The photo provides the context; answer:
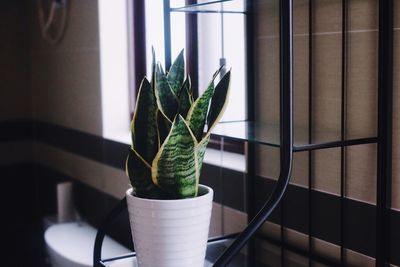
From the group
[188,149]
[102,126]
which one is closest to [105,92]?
[102,126]

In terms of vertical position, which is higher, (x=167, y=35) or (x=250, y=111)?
(x=167, y=35)

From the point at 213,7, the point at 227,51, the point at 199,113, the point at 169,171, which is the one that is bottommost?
the point at 169,171

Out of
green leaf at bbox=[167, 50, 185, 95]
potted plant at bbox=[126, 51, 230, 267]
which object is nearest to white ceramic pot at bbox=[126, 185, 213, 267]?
potted plant at bbox=[126, 51, 230, 267]

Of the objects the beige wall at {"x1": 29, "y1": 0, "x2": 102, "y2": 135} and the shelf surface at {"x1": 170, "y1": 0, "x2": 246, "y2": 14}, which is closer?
the shelf surface at {"x1": 170, "y1": 0, "x2": 246, "y2": 14}

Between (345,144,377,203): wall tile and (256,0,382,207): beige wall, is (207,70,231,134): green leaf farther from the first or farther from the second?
(345,144,377,203): wall tile

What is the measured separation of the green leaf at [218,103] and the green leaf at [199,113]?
2 centimetres

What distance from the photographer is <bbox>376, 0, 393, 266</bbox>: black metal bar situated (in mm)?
1192

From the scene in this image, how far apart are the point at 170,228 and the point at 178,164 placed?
4.9 inches

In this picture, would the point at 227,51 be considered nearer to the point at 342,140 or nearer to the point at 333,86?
the point at 333,86

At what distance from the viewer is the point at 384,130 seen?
122 centimetres

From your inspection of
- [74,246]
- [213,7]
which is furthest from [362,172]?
[74,246]

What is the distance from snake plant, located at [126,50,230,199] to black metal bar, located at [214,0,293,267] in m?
0.14

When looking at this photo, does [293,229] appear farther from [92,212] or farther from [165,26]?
[92,212]

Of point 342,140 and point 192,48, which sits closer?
point 342,140
